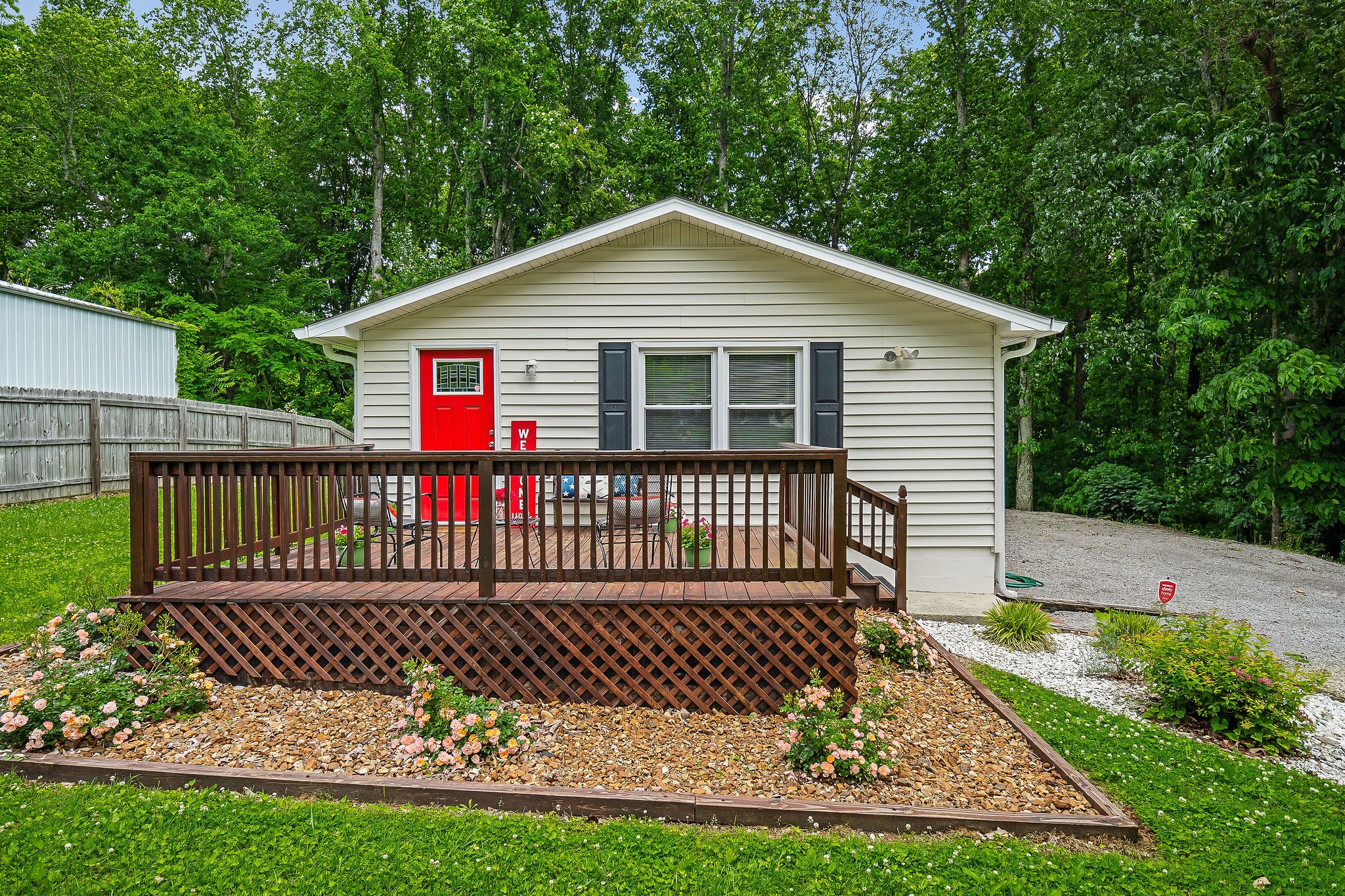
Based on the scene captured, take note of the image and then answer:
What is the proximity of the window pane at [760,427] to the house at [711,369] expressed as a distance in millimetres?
15

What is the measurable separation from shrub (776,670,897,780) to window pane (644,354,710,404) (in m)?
3.83

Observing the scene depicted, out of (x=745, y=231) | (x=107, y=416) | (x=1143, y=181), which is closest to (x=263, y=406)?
(x=107, y=416)

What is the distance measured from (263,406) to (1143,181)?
2230 cm

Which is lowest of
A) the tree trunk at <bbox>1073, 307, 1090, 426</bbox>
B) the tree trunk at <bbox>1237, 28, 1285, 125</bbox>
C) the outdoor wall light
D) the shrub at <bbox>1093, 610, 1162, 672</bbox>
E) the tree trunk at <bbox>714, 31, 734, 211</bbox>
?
the shrub at <bbox>1093, 610, 1162, 672</bbox>

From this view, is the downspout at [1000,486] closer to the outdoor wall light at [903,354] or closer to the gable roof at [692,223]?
the gable roof at [692,223]

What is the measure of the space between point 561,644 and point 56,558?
6.02 m

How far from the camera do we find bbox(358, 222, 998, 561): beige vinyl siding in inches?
263

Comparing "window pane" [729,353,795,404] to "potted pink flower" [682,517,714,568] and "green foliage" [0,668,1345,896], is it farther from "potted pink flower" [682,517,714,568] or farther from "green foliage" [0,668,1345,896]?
"green foliage" [0,668,1345,896]

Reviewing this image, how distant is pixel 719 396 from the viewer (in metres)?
6.73

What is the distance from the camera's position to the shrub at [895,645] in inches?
183

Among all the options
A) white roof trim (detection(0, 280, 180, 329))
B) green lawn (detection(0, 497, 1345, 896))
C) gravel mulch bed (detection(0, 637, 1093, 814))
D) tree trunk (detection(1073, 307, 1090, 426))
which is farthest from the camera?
tree trunk (detection(1073, 307, 1090, 426))

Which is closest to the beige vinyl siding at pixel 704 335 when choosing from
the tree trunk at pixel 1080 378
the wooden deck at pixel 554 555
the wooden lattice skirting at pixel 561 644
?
the wooden deck at pixel 554 555

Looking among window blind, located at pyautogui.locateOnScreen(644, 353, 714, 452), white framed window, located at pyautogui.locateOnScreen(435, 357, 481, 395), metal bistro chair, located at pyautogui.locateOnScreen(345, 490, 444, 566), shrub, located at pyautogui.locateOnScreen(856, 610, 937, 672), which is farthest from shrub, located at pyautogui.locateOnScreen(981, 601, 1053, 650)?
white framed window, located at pyautogui.locateOnScreen(435, 357, 481, 395)

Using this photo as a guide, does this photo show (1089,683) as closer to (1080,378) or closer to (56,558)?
(56,558)
